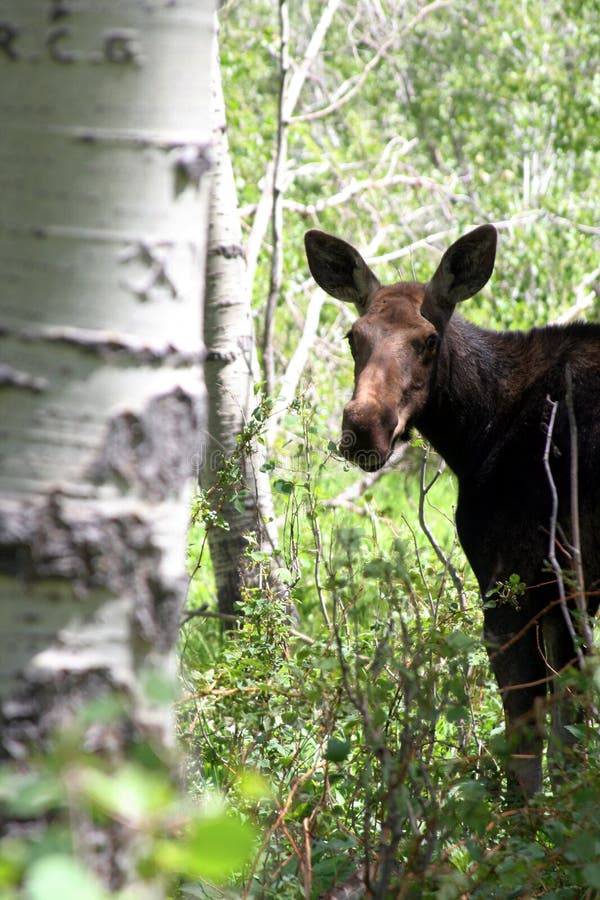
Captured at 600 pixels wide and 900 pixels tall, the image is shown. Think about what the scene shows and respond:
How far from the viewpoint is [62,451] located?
1.58 metres

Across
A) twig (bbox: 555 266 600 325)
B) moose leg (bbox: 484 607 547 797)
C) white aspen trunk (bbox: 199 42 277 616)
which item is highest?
white aspen trunk (bbox: 199 42 277 616)

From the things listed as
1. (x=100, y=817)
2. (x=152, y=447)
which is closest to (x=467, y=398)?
(x=152, y=447)

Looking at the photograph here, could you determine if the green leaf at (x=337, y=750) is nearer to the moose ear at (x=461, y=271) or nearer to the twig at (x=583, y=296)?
the moose ear at (x=461, y=271)

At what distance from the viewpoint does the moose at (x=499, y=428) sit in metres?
4.39

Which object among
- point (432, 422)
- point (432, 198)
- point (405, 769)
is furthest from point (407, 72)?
point (405, 769)

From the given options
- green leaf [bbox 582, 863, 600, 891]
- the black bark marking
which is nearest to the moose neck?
green leaf [bbox 582, 863, 600, 891]

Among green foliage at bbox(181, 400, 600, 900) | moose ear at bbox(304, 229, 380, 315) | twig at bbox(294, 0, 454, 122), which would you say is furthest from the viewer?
twig at bbox(294, 0, 454, 122)

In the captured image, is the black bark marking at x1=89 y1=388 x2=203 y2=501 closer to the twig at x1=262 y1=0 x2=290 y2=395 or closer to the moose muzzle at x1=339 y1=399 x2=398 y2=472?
the moose muzzle at x1=339 y1=399 x2=398 y2=472

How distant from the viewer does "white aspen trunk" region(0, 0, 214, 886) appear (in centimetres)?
157

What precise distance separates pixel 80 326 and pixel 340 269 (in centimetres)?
403

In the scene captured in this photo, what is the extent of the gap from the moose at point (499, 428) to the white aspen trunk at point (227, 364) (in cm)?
62

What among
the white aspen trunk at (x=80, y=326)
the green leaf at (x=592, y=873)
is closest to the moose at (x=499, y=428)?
the green leaf at (x=592, y=873)

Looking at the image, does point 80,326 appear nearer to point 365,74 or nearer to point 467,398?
point 467,398

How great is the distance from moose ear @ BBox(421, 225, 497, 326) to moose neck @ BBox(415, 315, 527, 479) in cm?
16
